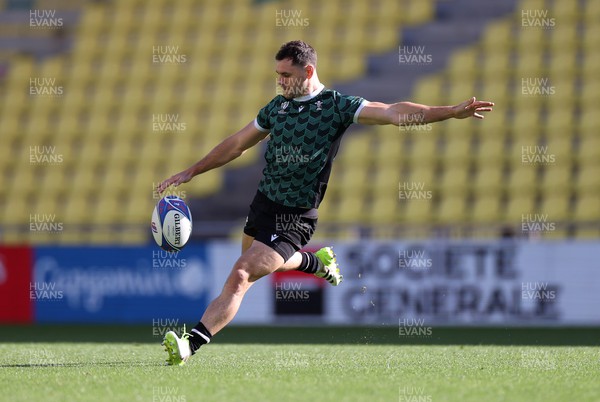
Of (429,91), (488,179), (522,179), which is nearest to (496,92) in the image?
(429,91)

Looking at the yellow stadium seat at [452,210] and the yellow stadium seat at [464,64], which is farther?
the yellow stadium seat at [464,64]

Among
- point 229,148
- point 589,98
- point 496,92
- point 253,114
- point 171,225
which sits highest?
point 496,92

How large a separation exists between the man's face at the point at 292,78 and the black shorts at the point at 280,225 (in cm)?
79

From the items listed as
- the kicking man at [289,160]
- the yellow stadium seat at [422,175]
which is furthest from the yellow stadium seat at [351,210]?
the kicking man at [289,160]

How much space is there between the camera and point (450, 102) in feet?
53.8

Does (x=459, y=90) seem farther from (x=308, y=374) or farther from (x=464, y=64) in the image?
(x=308, y=374)

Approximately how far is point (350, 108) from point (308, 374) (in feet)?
6.21

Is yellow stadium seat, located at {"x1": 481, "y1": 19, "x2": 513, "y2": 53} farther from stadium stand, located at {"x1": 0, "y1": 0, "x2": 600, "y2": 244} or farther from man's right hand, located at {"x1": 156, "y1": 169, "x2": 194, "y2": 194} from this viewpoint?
man's right hand, located at {"x1": 156, "y1": 169, "x2": 194, "y2": 194}

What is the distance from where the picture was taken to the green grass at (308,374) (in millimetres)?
5289

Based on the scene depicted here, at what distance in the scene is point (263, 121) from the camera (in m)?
7.13

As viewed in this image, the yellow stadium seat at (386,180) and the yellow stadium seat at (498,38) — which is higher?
the yellow stadium seat at (498,38)

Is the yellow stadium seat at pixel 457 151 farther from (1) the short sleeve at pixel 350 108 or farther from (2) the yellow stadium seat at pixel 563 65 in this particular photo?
(1) the short sleeve at pixel 350 108

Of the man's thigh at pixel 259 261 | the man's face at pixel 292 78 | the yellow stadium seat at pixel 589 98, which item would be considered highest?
the yellow stadium seat at pixel 589 98

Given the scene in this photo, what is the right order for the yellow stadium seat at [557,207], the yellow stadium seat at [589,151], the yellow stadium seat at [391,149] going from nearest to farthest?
the yellow stadium seat at [557,207] → the yellow stadium seat at [589,151] → the yellow stadium seat at [391,149]
